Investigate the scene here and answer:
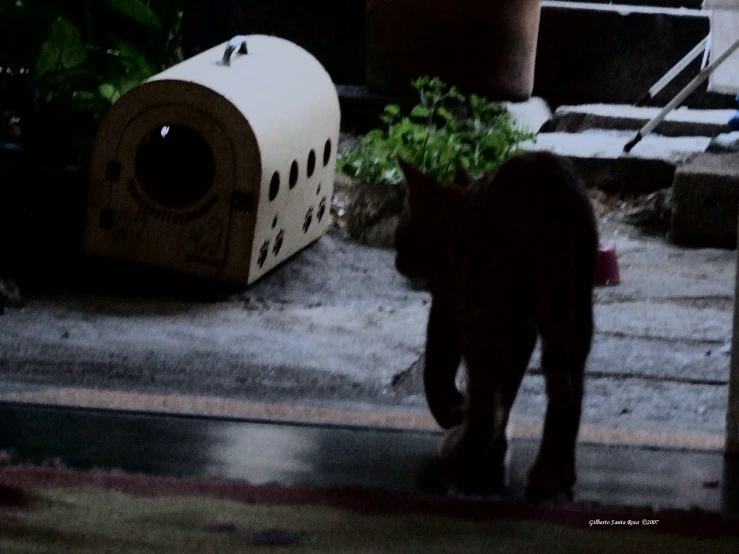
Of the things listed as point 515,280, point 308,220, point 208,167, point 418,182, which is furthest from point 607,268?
point 515,280

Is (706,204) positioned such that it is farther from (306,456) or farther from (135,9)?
(306,456)

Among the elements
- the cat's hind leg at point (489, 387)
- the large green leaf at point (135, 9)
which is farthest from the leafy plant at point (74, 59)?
the cat's hind leg at point (489, 387)

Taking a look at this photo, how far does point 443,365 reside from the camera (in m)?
1.55

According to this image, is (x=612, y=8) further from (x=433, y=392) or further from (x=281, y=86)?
(x=433, y=392)

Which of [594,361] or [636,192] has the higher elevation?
[636,192]

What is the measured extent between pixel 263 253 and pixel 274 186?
176 millimetres

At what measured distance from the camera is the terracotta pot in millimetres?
4246

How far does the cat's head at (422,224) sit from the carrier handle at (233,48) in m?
1.56

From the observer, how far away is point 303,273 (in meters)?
3.15

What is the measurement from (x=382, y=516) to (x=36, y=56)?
244 centimetres

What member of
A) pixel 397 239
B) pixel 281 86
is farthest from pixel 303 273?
pixel 397 239

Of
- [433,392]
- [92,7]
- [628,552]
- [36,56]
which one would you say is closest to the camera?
[628,552]

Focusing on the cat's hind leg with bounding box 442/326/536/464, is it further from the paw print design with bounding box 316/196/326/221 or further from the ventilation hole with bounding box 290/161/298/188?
the paw print design with bounding box 316/196/326/221

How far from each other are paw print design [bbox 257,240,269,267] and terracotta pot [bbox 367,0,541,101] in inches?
63.8
